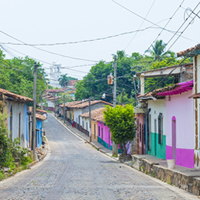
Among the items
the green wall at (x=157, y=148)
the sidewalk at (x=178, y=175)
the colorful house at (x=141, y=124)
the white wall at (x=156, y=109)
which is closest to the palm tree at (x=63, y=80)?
the colorful house at (x=141, y=124)

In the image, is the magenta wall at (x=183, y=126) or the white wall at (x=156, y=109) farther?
the white wall at (x=156, y=109)

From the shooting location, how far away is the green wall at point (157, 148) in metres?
18.8

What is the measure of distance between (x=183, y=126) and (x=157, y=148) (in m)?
5.36

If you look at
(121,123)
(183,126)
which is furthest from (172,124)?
(121,123)

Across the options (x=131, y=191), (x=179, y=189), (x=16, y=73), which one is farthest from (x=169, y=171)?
(x=16, y=73)

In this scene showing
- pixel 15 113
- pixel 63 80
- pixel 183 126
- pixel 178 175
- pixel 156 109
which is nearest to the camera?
pixel 178 175

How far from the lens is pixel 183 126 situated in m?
15.0

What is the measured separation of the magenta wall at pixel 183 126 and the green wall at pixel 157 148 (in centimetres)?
168

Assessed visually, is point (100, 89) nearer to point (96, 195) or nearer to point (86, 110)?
point (86, 110)

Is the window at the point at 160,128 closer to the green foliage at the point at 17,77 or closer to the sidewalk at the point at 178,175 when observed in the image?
the sidewalk at the point at 178,175

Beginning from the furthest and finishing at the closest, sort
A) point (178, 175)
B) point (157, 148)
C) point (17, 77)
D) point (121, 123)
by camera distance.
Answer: point (17, 77) → point (121, 123) → point (157, 148) → point (178, 175)

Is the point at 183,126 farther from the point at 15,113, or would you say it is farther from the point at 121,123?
the point at 15,113

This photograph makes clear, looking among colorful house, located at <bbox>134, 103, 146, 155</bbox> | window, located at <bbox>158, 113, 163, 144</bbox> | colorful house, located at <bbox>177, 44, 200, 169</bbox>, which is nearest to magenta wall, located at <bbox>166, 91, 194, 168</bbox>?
colorful house, located at <bbox>177, 44, 200, 169</bbox>

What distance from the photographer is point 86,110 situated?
202 ft
